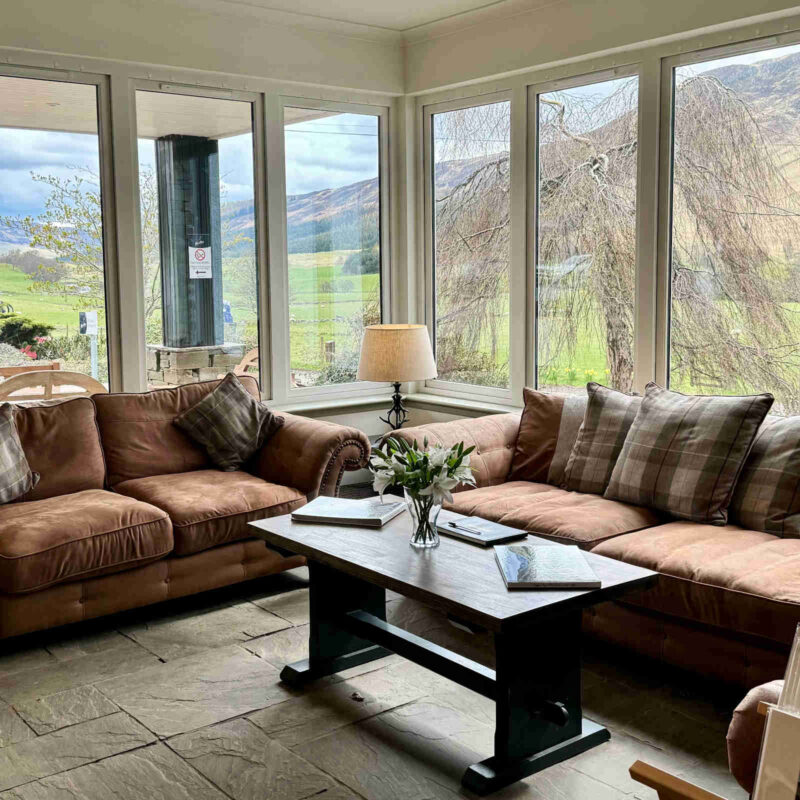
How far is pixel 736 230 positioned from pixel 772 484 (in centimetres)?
135

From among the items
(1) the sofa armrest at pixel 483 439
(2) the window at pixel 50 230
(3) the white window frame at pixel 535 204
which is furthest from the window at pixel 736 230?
(2) the window at pixel 50 230

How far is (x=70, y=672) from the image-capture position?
339 centimetres

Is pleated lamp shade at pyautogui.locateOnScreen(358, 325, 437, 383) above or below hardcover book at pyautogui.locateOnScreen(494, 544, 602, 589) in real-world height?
above

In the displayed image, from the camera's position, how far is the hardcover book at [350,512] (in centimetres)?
336

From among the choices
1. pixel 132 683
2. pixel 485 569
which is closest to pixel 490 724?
pixel 485 569

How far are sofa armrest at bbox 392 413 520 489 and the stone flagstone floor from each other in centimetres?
114

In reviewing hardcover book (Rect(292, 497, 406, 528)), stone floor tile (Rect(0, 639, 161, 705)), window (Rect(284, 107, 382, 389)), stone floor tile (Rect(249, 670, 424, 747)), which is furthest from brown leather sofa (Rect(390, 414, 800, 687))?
window (Rect(284, 107, 382, 389))

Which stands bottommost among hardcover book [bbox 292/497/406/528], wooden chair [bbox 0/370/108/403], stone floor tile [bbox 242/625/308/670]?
stone floor tile [bbox 242/625/308/670]

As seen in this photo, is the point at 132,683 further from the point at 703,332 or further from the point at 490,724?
the point at 703,332

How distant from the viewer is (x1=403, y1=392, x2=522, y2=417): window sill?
18.1 ft

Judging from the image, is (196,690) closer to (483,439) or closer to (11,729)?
(11,729)

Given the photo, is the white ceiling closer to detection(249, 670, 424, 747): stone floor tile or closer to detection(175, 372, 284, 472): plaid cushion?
detection(175, 372, 284, 472): plaid cushion

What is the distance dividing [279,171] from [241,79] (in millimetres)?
550

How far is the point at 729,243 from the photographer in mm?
4375
